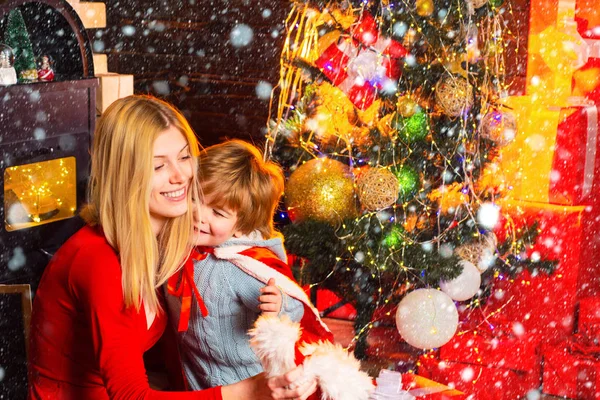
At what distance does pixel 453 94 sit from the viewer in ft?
9.64

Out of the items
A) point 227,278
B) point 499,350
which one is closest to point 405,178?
point 499,350

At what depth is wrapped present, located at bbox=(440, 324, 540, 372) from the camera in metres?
3.53

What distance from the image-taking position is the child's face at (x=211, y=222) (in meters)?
2.11

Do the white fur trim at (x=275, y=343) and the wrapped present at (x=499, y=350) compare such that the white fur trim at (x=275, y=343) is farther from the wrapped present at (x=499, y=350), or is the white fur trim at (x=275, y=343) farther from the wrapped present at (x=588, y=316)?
the wrapped present at (x=588, y=316)

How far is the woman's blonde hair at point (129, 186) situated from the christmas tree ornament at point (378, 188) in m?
1.17

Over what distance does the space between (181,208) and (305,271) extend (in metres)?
1.33

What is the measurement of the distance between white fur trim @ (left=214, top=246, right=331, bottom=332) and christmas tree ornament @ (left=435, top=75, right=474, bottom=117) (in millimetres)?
1096

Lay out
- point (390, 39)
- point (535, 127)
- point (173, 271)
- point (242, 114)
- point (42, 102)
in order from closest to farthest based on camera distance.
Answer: point (173, 271) → point (42, 102) → point (390, 39) → point (535, 127) → point (242, 114)

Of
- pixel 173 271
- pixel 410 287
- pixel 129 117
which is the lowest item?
pixel 410 287

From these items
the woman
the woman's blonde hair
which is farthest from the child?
the woman's blonde hair

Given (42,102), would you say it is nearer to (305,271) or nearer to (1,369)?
(1,369)

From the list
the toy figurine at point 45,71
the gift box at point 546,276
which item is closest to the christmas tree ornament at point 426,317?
the gift box at point 546,276

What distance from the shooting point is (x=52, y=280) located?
1838 millimetres

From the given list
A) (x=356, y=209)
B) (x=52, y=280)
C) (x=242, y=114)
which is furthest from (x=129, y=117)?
(x=242, y=114)
